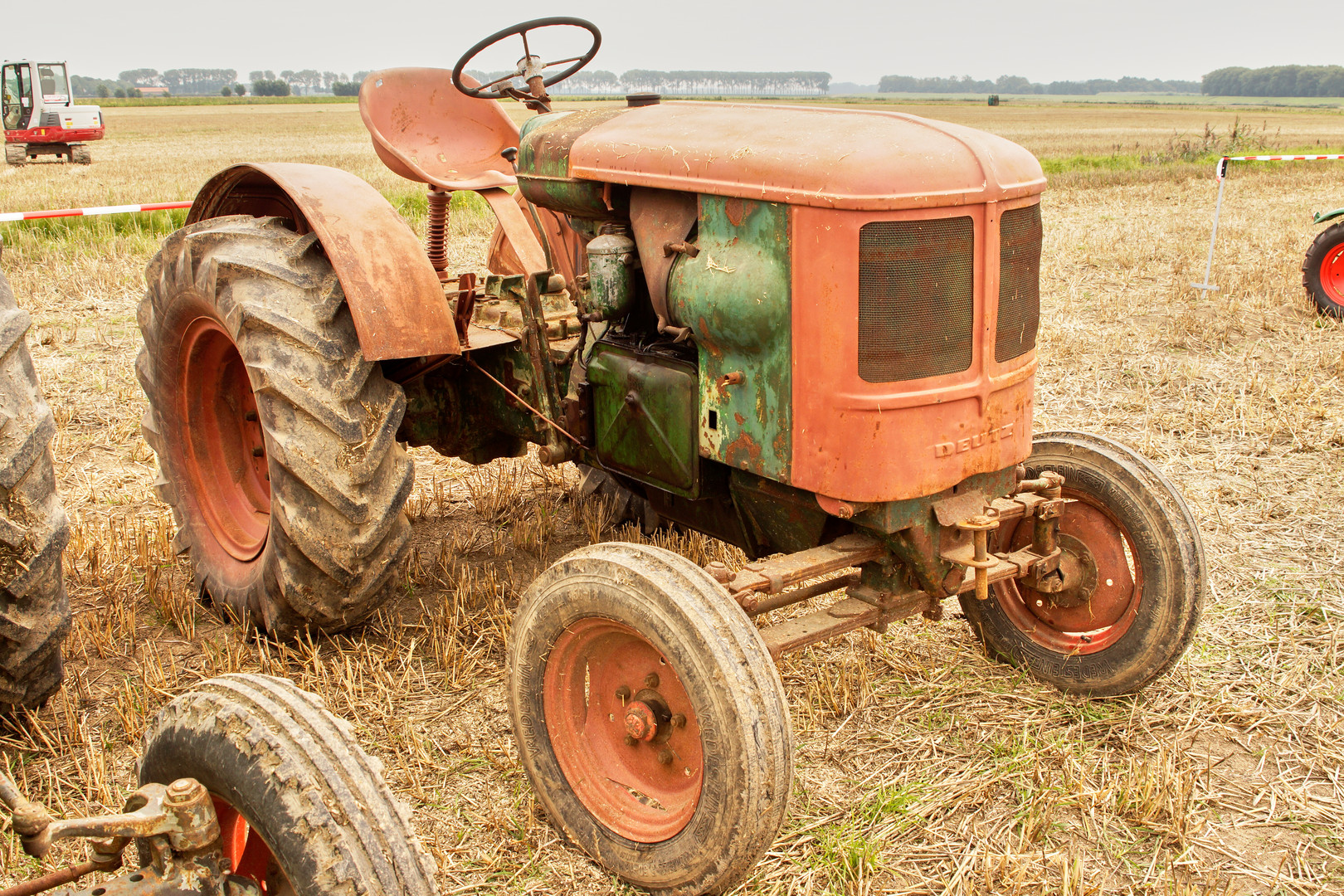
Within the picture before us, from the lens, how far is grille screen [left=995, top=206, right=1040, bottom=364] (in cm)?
251

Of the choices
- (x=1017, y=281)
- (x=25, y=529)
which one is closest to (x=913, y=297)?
(x=1017, y=281)

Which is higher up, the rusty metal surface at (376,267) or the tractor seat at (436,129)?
the tractor seat at (436,129)

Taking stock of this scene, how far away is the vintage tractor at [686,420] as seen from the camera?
7.67 feet

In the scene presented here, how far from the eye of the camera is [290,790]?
150 centimetres

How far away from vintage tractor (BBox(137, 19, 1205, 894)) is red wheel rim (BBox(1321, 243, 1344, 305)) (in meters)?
5.52

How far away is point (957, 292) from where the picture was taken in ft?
7.92

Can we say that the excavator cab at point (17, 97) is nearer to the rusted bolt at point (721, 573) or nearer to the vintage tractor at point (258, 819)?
the rusted bolt at point (721, 573)

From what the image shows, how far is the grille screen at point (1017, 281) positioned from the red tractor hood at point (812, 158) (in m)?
0.08

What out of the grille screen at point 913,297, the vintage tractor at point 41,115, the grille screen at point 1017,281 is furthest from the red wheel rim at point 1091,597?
the vintage tractor at point 41,115

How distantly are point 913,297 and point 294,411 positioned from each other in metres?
1.66

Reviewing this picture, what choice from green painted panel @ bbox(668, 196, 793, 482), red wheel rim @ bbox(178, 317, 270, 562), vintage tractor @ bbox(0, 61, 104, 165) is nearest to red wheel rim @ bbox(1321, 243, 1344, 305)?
green painted panel @ bbox(668, 196, 793, 482)

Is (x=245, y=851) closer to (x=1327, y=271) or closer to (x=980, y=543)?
(x=980, y=543)

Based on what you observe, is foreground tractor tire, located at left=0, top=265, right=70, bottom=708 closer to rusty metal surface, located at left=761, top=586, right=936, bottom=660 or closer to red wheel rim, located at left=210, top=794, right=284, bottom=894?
red wheel rim, located at left=210, top=794, right=284, bottom=894

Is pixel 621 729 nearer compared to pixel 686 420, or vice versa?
pixel 621 729
